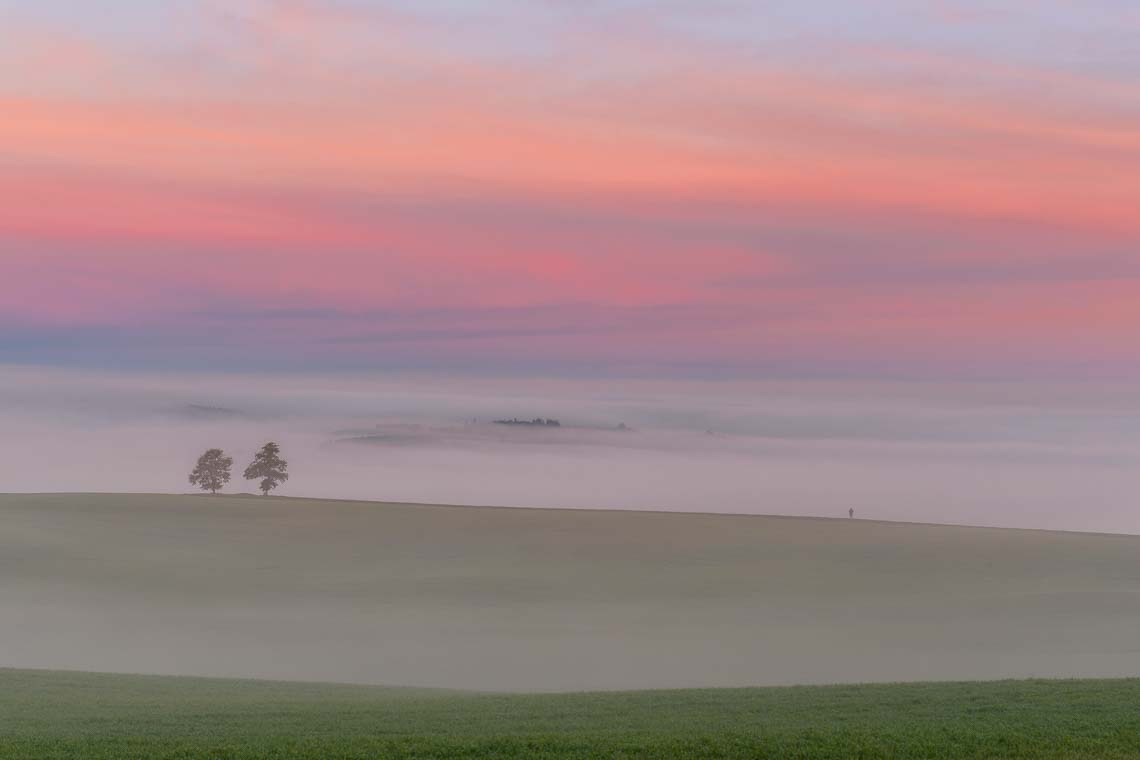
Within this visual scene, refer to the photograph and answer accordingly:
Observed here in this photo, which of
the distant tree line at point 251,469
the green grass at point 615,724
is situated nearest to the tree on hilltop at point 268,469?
the distant tree line at point 251,469

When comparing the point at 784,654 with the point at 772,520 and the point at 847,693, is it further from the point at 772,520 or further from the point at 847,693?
the point at 772,520

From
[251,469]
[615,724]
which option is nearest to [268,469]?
[251,469]

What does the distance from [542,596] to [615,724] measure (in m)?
27.8

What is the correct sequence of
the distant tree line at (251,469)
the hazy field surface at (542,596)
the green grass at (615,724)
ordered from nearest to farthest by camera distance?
the green grass at (615,724) → the hazy field surface at (542,596) → the distant tree line at (251,469)

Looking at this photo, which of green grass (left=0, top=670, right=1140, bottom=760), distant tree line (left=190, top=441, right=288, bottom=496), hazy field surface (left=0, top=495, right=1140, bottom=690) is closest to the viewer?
green grass (left=0, top=670, right=1140, bottom=760)

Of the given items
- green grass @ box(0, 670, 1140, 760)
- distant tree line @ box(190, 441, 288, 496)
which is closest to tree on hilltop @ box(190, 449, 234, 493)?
distant tree line @ box(190, 441, 288, 496)

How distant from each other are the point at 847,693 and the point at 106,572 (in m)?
34.6

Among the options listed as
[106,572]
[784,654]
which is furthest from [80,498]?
[784,654]

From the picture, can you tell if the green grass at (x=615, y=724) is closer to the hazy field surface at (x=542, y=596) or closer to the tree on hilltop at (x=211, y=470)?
the hazy field surface at (x=542, y=596)

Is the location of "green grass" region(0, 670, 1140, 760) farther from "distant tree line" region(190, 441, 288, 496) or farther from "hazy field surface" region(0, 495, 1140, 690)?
"distant tree line" region(190, 441, 288, 496)

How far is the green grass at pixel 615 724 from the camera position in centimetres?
1309

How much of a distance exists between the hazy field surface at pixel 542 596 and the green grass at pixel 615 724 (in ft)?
43.8

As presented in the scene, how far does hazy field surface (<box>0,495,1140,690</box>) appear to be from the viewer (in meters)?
33.5

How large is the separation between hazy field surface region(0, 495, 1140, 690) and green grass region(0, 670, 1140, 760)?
13.3 metres
